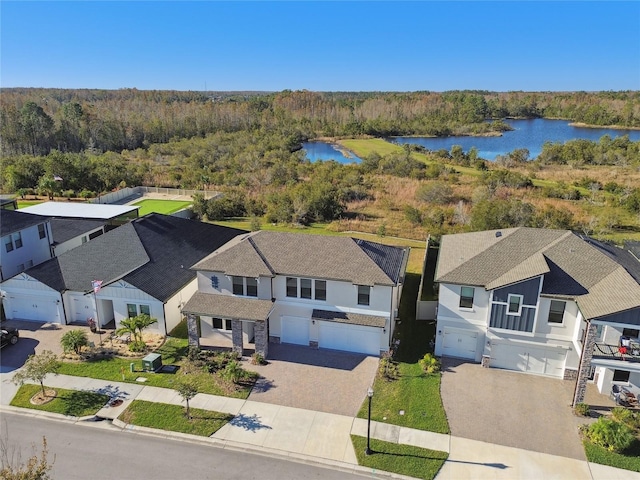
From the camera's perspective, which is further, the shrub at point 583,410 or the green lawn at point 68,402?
the green lawn at point 68,402

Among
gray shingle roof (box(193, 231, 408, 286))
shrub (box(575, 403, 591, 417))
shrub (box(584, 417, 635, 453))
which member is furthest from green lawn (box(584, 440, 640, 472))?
gray shingle roof (box(193, 231, 408, 286))

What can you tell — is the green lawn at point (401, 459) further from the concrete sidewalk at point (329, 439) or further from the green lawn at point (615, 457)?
the green lawn at point (615, 457)

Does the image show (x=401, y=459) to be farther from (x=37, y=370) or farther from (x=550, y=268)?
(x=37, y=370)

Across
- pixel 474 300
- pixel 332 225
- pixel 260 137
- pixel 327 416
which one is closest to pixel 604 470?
pixel 474 300

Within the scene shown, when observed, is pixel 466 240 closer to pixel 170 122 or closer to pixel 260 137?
pixel 260 137

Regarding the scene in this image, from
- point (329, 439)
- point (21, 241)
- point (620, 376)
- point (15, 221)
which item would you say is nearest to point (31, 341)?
point (21, 241)

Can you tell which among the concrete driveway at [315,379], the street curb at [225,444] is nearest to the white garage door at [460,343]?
the concrete driveway at [315,379]
